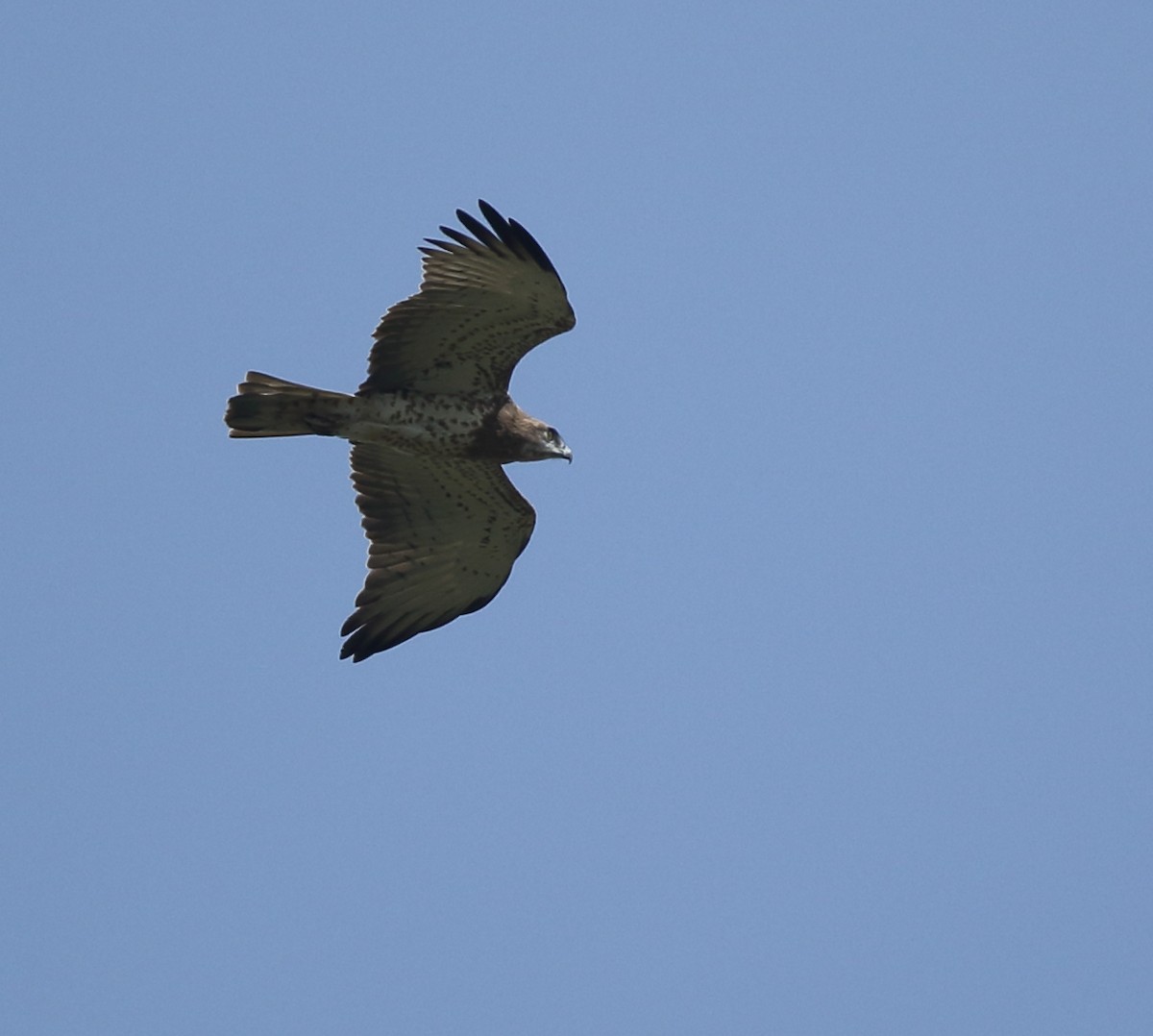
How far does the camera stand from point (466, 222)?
1354cm

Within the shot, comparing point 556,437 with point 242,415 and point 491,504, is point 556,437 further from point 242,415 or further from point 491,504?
point 242,415

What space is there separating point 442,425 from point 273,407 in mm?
1217

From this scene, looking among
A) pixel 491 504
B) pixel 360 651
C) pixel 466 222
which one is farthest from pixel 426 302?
pixel 360 651

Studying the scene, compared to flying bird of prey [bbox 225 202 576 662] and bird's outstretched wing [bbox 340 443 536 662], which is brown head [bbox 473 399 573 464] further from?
bird's outstretched wing [bbox 340 443 536 662]

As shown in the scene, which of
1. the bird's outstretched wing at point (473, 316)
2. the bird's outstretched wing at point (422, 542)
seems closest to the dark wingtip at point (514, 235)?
the bird's outstretched wing at point (473, 316)

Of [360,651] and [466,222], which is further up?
[466,222]

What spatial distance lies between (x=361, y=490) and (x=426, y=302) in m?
1.83

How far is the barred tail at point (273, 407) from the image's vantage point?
1388 cm

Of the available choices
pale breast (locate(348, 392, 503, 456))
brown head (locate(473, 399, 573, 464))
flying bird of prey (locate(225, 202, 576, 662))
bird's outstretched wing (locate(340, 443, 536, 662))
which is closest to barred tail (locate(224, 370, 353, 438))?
flying bird of prey (locate(225, 202, 576, 662))

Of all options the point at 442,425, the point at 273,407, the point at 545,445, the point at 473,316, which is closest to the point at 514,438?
the point at 545,445

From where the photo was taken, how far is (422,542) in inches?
595

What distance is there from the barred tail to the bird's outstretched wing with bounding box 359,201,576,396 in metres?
0.43

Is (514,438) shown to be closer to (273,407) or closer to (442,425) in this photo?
(442,425)

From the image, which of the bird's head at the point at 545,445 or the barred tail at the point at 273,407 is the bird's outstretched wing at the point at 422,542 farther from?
the barred tail at the point at 273,407
